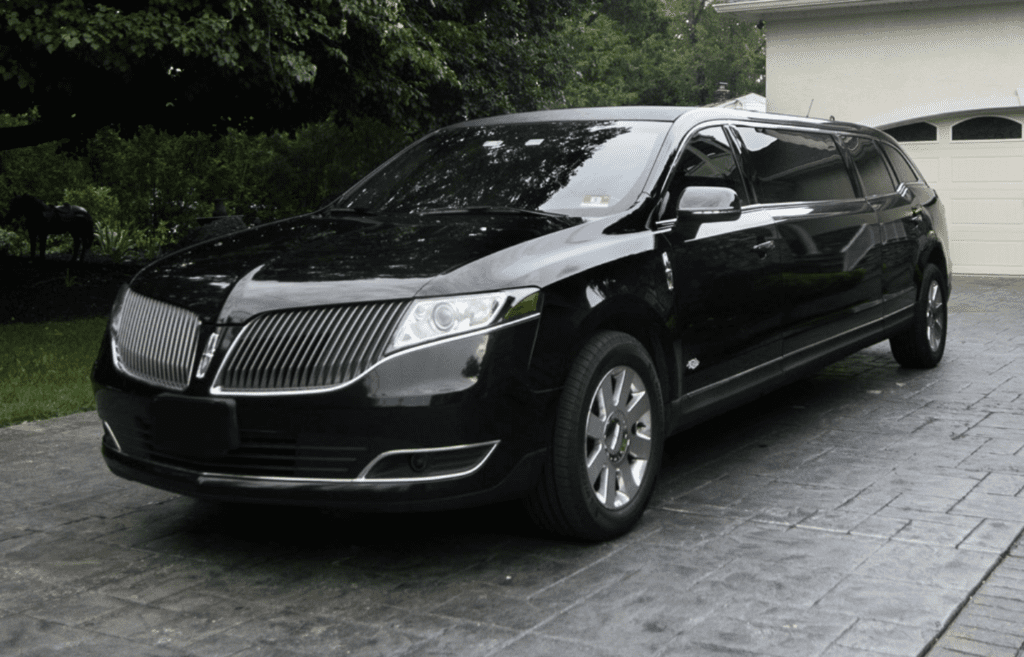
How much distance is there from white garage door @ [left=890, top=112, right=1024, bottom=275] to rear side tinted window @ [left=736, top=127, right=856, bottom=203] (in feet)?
38.6

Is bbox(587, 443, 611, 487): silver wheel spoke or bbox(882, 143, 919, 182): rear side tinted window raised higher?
bbox(882, 143, 919, 182): rear side tinted window

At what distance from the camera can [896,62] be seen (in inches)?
727

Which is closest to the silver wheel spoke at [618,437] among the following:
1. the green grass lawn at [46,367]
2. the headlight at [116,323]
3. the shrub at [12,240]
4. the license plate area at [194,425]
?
the license plate area at [194,425]

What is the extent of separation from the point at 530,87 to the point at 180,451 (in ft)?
51.9

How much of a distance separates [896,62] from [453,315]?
16216mm

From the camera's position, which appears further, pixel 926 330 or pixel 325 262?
pixel 926 330

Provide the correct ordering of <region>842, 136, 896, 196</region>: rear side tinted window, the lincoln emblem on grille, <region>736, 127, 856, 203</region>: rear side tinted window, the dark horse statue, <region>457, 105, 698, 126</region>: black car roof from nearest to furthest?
the lincoln emblem on grille
<region>457, 105, 698, 126</region>: black car roof
<region>736, 127, 856, 203</region>: rear side tinted window
<region>842, 136, 896, 196</region>: rear side tinted window
the dark horse statue

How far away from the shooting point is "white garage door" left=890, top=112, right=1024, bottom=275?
17844mm

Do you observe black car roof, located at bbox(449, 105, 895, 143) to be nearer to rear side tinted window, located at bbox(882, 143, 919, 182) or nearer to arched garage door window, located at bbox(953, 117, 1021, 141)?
rear side tinted window, located at bbox(882, 143, 919, 182)

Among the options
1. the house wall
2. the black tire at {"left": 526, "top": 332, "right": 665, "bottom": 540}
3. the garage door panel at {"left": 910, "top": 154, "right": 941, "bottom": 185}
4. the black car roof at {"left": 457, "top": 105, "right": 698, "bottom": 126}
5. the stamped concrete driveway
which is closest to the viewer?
the stamped concrete driveway

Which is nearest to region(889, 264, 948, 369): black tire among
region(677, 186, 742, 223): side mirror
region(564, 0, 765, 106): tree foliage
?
region(677, 186, 742, 223): side mirror

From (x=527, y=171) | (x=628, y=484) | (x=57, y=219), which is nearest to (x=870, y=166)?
(x=527, y=171)

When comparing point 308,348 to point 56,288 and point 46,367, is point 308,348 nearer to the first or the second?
point 46,367

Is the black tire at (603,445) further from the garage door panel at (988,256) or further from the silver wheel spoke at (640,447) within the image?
the garage door panel at (988,256)
